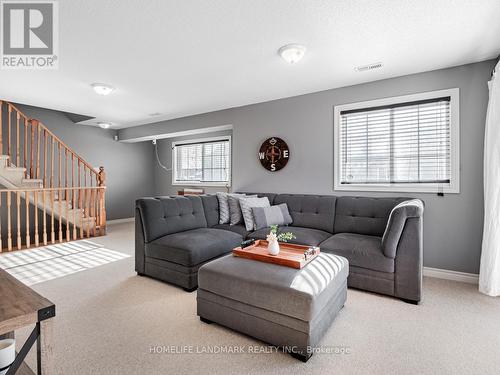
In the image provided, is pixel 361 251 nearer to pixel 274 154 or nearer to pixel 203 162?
pixel 274 154

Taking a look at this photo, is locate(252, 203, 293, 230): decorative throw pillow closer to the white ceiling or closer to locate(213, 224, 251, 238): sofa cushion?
locate(213, 224, 251, 238): sofa cushion

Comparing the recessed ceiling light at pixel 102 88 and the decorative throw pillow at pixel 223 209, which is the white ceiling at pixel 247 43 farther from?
the decorative throw pillow at pixel 223 209

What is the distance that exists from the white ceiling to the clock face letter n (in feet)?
2.38

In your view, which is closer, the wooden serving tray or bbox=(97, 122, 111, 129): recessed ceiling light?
the wooden serving tray

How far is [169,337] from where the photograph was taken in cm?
182

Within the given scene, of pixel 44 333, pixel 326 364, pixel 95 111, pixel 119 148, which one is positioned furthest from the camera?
pixel 119 148

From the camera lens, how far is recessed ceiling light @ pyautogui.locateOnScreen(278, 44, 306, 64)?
2.44 meters

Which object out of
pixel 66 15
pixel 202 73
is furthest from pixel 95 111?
pixel 66 15

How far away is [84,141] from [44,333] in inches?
237

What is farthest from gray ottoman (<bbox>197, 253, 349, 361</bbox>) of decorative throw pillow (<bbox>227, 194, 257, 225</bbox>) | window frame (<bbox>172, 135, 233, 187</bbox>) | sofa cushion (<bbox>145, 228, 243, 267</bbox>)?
window frame (<bbox>172, 135, 233, 187</bbox>)

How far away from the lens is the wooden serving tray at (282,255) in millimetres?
1896

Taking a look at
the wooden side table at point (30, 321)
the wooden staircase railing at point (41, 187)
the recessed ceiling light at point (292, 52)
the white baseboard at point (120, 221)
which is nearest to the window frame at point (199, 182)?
the white baseboard at point (120, 221)

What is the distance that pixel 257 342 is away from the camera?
1.76m

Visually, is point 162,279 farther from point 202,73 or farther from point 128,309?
point 202,73
